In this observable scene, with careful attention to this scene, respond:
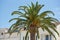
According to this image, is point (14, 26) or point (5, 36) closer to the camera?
point (14, 26)

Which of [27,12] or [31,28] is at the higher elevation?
[27,12]

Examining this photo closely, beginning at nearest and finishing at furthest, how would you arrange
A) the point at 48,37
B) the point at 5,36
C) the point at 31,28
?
the point at 31,28 < the point at 48,37 < the point at 5,36

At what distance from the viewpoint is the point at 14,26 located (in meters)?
32.5

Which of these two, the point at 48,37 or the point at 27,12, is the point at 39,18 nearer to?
the point at 27,12

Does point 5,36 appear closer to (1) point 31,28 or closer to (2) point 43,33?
(2) point 43,33

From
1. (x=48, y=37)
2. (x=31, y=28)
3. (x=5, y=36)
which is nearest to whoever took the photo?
(x=31, y=28)

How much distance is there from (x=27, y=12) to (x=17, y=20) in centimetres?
177

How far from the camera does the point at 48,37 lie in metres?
44.6

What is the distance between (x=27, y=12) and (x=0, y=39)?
28175 mm

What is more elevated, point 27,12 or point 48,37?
point 27,12

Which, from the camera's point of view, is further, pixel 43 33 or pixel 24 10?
pixel 43 33

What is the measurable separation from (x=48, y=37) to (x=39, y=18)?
1340 centimetres

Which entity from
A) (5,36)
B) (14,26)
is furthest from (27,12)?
(5,36)

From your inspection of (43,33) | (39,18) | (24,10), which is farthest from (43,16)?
(43,33)
